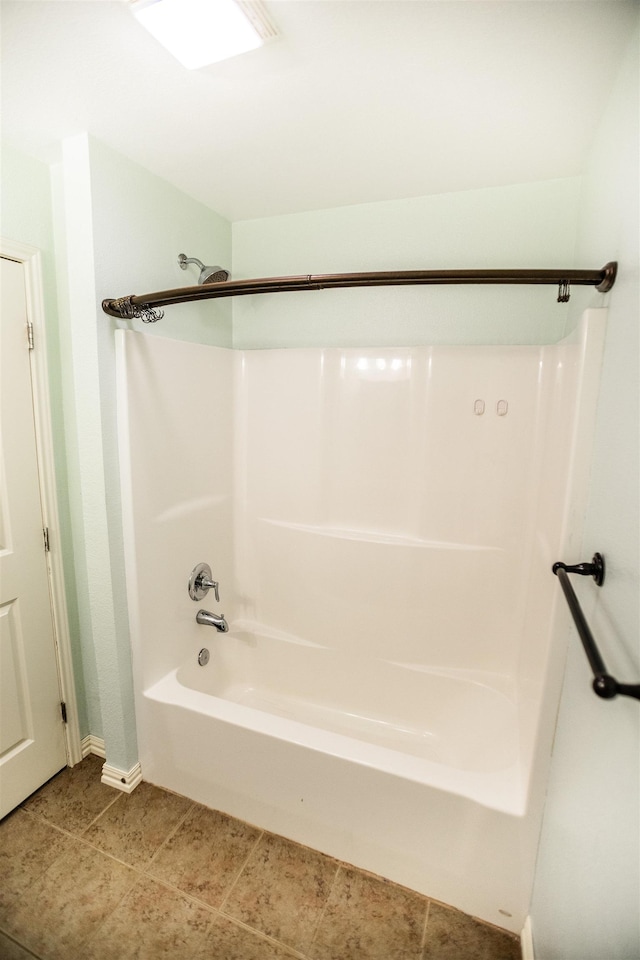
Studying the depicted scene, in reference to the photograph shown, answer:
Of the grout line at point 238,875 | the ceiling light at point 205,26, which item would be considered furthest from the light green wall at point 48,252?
the grout line at point 238,875

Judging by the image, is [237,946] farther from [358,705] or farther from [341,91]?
[341,91]

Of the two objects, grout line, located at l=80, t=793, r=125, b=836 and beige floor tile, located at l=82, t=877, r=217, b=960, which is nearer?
beige floor tile, located at l=82, t=877, r=217, b=960

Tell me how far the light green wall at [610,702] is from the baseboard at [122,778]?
1.52m

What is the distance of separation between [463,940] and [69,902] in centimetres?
126

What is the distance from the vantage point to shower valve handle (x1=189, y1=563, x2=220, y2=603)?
6.27 feet

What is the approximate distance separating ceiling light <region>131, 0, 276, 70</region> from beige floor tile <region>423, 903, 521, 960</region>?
250cm

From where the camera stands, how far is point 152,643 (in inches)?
67.9

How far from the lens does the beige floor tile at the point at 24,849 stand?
4.61 ft

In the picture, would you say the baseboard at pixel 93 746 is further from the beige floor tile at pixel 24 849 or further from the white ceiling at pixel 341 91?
the white ceiling at pixel 341 91

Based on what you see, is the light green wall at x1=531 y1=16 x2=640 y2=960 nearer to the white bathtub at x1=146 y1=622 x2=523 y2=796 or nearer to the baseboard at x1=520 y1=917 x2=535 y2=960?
the baseboard at x1=520 y1=917 x2=535 y2=960

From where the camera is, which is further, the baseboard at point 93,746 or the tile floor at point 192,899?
the baseboard at point 93,746

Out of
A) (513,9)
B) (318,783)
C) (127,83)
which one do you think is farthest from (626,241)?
(318,783)

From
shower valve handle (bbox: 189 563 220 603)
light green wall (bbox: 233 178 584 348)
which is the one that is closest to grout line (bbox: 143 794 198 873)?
shower valve handle (bbox: 189 563 220 603)

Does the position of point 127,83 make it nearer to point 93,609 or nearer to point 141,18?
point 141,18
